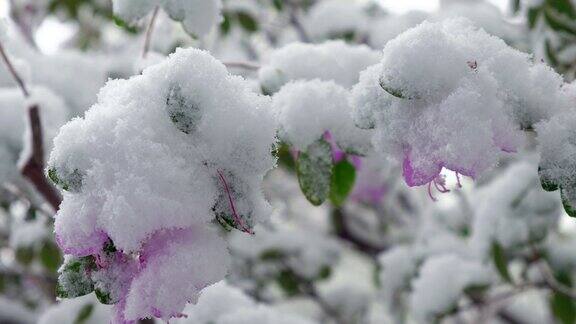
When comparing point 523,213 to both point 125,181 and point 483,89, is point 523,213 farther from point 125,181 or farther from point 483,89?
point 125,181

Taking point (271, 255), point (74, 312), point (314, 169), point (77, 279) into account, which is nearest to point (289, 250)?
point (271, 255)

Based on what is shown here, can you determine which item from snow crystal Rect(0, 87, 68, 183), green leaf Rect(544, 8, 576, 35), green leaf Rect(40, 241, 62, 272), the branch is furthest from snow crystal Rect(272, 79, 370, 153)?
the branch

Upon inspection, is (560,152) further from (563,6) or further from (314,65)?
(563,6)

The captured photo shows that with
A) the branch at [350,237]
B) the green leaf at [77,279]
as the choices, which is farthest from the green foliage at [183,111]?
the branch at [350,237]

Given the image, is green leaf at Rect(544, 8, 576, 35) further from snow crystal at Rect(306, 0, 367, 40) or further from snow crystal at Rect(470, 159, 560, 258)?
snow crystal at Rect(306, 0, 367, 40)

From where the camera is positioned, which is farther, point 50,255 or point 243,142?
point 50,255

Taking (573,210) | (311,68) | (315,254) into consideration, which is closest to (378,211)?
(315,254)
